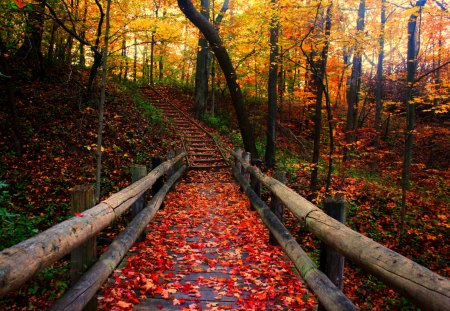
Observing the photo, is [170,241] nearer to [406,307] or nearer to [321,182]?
[406,307]

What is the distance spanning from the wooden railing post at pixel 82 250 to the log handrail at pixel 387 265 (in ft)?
6.80

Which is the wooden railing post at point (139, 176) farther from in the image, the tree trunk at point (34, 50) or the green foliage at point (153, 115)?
the green foliage at point (153, 115)

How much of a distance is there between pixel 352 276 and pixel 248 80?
1836 cm

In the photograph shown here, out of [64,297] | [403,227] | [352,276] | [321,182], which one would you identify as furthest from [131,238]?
[321,182]

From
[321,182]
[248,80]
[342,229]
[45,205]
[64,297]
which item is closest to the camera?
[64,297]

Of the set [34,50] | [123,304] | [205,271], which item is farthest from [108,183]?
[34,50]

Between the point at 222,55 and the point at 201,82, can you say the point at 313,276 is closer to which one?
the point at 222,55

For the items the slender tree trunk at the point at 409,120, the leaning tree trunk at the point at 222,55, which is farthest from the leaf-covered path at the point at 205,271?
the leaning tree trunk at the point at 222,55

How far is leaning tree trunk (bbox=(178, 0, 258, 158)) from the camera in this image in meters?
11.4

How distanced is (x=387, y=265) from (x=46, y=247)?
6.72 feet

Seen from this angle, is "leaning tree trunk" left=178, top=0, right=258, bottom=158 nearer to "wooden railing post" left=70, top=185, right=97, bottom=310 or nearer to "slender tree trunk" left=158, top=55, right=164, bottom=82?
"wooden railing post" left=70, top=185, right=97, bottom=310

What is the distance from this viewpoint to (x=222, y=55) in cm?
1220

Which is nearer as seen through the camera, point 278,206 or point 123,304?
point 123,304

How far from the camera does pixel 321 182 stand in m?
12.2
